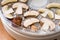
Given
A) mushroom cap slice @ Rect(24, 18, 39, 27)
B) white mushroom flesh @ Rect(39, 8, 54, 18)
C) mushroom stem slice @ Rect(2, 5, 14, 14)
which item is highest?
mushroom stem slice @ Rect(2, 5, 14, 14)

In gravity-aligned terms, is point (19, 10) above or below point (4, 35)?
above

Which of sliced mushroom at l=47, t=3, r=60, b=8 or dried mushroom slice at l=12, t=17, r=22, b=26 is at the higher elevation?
sliced mushroom at l=47, t=3, r=60, b=8

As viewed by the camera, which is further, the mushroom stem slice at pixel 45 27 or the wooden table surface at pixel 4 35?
the wooden table surface at pixel 4 35

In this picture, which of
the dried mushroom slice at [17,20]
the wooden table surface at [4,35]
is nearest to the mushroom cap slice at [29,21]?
the dried mushroom slice at [17,20]

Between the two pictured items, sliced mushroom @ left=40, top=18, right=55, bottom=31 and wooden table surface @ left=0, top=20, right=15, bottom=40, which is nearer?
sliced mushroom @ left=40, top=18, right=55, bottom=31

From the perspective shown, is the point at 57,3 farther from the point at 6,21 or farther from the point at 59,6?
the point at 6,21

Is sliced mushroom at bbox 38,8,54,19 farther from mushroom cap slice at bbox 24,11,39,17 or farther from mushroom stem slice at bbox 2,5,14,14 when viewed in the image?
mushroom stem slice at bbox 2,5,14,14

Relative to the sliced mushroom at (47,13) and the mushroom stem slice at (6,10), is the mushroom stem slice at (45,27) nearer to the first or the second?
the sliced mushroom at (47,13)

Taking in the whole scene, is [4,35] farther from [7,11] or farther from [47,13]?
[47,13]

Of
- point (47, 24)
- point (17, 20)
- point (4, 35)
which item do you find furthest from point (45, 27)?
point (4, 35)

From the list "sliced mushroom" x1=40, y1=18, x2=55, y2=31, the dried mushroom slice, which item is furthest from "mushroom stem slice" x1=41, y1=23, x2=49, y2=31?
the dried mushroom slice

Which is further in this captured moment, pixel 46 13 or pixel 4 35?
pixel 4 35
